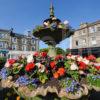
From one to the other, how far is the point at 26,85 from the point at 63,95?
105 cm

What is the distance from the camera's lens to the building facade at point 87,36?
180 ft

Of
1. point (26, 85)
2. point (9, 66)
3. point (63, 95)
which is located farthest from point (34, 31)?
point (63, 95)

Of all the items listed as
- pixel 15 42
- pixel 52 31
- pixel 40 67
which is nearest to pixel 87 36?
pixel 15 42

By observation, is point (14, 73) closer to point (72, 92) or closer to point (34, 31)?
point (72, 92)

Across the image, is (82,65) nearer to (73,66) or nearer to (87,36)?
(73,66)

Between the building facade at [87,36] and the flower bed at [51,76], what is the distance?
156 feet

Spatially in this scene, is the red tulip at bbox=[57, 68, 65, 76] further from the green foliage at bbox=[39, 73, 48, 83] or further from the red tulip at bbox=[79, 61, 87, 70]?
the red tulip at bbox=[79, 61, 87, 70]

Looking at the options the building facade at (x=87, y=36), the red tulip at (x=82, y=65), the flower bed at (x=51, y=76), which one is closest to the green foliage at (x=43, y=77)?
the flower bed at (x=51, y=76)

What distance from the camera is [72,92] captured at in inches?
224

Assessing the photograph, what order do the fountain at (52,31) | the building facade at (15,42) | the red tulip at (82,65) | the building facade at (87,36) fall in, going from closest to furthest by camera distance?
the red tulip at (82,65)
the fountain at (52,31)
the building facade at (87,36)
the building facade at (15,42)

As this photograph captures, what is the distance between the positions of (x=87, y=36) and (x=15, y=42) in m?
24.6

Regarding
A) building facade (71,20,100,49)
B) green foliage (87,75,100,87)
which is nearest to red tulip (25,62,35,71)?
green foliage (87,75,100,87)

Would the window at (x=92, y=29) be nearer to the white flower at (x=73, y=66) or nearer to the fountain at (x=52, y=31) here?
the fountain at (x=52, y=31)

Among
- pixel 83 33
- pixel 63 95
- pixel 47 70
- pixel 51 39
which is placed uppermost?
pixel 83 33
